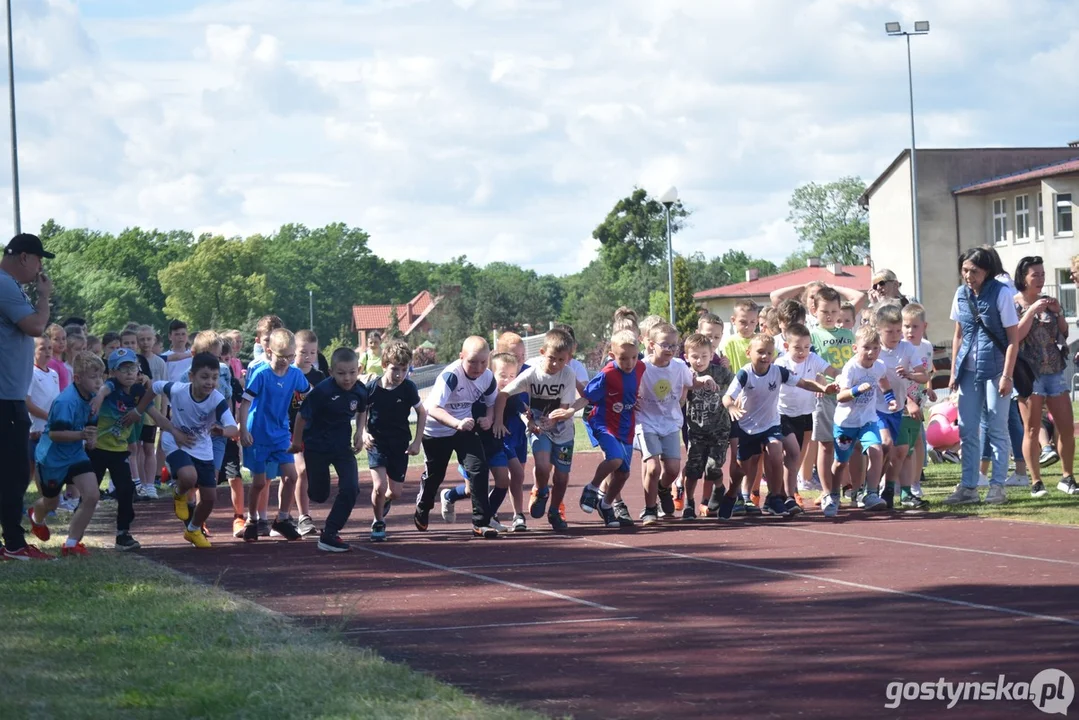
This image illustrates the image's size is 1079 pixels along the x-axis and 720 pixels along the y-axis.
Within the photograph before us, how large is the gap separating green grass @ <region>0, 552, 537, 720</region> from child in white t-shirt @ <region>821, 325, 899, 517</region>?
6.36 m

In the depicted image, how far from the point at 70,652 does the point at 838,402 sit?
313 inches

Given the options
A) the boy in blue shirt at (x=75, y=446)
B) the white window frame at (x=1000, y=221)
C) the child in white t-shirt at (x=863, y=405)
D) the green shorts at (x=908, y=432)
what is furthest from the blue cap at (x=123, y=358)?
the white window frame at (x=1000, y=221)

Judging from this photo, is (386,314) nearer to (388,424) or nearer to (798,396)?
(798,396)

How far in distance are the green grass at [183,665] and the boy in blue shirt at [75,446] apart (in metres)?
2.11

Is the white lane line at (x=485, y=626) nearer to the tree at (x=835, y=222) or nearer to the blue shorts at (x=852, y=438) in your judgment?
the blue shorts at (x=852, y=438)

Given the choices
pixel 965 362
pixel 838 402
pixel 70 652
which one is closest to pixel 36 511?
pixel 70 652

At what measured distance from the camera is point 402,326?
533 feet

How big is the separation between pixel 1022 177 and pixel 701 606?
58129 millimetres

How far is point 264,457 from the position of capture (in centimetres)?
1212

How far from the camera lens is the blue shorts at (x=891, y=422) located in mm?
12750

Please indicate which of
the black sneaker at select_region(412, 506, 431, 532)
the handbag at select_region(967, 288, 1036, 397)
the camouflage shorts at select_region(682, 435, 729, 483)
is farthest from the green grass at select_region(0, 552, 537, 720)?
the handbag at select_region(967, 288, 1036, 397)

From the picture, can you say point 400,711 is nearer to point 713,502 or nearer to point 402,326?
point 713,502

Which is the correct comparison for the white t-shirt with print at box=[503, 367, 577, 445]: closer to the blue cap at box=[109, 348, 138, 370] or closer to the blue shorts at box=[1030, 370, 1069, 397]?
the blue cap at box=[109, 348, 138, 370]

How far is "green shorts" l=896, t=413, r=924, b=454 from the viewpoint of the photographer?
12.9 metres
